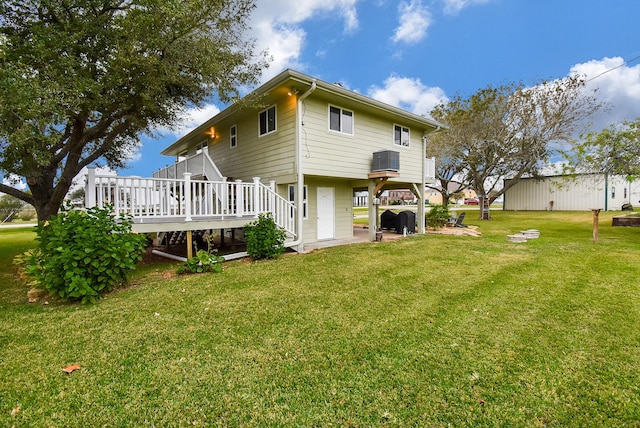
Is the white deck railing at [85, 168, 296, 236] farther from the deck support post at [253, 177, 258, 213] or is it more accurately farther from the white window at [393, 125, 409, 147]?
the white window at [393, 125, 409, 147]

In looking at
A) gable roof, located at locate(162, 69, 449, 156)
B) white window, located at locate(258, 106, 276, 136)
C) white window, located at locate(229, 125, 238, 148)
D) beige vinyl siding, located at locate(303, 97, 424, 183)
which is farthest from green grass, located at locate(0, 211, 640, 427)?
white window, located at locate(229, 125, 238, 148)

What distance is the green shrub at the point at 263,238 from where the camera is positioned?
Result: 7566 millimetres

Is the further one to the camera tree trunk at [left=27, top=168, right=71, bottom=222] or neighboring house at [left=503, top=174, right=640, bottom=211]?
neighboring house at [left=503, top=174, right=640, bottom=211]

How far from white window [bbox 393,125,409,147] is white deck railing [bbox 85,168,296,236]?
220 inches

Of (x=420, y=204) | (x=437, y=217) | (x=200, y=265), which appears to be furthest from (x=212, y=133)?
(x=437, y=217)

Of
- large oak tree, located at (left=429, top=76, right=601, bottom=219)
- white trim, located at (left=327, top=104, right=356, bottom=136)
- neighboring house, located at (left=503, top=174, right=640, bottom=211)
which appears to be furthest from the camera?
neighboring house, located at (left=503, top=174, right=640, bottom=211)

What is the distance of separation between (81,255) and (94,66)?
5182 millimetres

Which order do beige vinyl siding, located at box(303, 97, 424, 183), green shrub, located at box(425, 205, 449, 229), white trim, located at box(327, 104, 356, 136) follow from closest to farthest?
beige vinyl siding, located at box(303, 97, 424, 183), white trim, located at box(327, 104, 356, 136), green shrub, located at box(425, 205, 449, 229)

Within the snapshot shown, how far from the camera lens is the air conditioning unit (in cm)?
1002

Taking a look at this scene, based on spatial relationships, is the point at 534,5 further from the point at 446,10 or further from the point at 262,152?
the point at 262,152

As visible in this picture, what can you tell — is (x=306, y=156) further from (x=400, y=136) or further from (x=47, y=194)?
(x=47, y=194)

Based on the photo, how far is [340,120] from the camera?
973cm

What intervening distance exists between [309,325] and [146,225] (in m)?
4.71

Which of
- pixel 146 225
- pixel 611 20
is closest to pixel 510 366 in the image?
pixel 146 225
